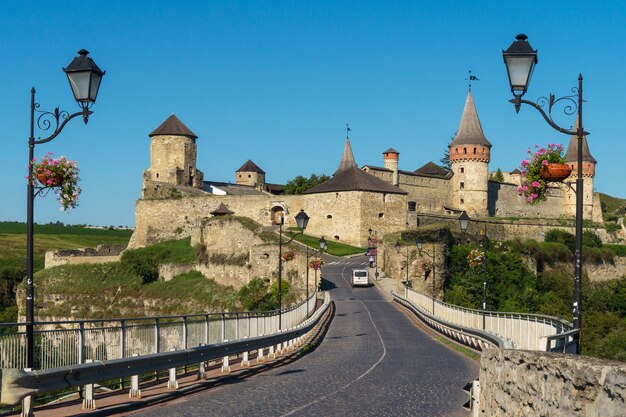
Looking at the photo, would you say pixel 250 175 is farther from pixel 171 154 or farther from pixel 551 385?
pixel 551 385

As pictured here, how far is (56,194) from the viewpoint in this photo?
1641 centimetres

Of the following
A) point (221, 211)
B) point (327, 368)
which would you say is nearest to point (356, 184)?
point (221, 211)

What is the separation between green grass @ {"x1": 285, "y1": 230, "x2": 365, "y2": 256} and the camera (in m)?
73.3

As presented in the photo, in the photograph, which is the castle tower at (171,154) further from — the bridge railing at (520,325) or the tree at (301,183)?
the bridge railing at (520,325)

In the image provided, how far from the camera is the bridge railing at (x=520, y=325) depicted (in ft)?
39.5

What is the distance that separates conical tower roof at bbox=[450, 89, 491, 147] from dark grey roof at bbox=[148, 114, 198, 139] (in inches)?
1129

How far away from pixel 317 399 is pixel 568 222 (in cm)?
8495

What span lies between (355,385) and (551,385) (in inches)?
338

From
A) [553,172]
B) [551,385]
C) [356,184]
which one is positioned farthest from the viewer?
[356,184]

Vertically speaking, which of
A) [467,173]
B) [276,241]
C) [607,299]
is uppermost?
[467,173]

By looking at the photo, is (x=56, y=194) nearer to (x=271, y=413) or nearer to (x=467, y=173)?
(x=271, y=413)

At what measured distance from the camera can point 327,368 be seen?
19703mm

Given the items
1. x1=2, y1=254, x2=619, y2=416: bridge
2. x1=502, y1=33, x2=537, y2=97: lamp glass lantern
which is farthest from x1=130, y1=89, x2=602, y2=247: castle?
x1=502, y1=33, x2=537, y2=97: lamp glass lantern

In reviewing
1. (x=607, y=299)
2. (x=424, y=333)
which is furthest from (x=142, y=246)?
(x=424, y=333)
